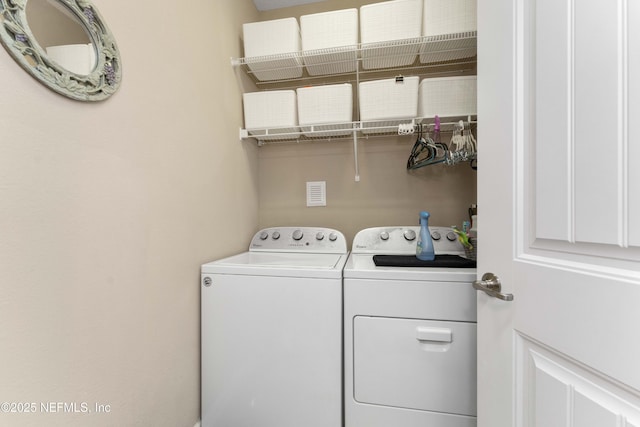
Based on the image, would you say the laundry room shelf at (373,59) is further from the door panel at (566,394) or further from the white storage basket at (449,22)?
the door panel at (566,394)

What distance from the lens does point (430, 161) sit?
1521mm

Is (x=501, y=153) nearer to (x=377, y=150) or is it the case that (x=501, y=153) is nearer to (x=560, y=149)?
(x=560, y=149)

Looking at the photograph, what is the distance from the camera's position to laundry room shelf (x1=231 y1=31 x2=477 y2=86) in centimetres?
139

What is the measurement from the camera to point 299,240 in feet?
5.58

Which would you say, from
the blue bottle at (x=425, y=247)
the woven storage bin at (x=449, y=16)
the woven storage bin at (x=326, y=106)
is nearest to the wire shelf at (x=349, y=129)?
the woven storage bin at (x=326, y=106)

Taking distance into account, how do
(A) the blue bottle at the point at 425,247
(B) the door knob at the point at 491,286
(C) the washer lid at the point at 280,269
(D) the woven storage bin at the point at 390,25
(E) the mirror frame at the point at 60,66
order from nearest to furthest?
(E) the mirror frame at the point at 60,66, (B) the door knob at the point at 491,286, (C) the washer lid at the point at 280,269, (A) the blue bottle at the point at 425,247, (D) the woven storage bin at the point at 390,25

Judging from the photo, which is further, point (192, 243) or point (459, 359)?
point (192, 243)

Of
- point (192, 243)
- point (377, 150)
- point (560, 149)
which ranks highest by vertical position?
point (377, 150)

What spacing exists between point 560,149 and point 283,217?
5.26 feet

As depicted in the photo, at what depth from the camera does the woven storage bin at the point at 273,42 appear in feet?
4.86

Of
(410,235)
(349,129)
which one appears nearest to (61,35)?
(349,129)

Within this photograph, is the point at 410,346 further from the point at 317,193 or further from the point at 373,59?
the point at 373,59

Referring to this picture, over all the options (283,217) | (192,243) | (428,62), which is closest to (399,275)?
(192,243)

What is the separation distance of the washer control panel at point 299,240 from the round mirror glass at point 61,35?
1204 millimetres
